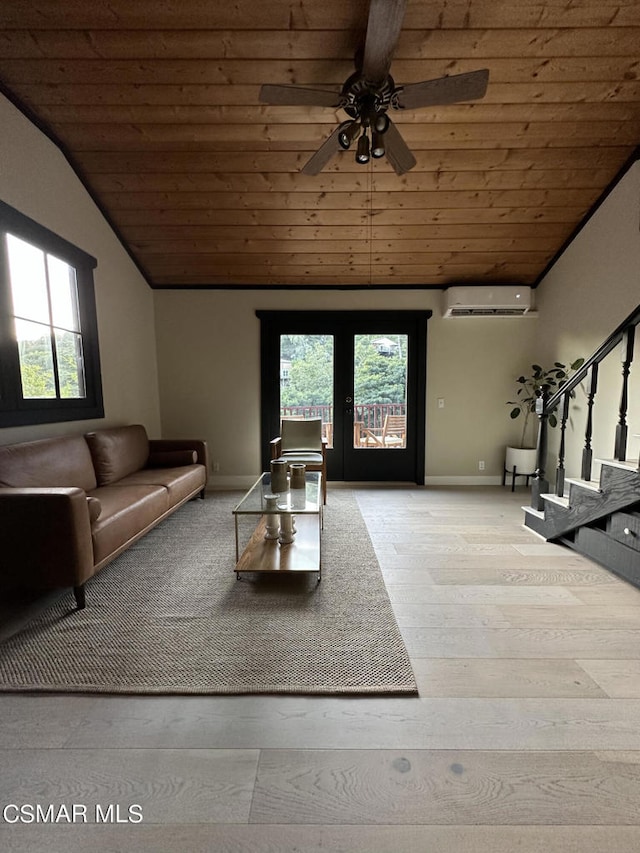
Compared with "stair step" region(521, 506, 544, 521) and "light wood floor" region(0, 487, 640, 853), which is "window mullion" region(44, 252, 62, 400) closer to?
"light wood floor" region(0, 487, 640, 853)

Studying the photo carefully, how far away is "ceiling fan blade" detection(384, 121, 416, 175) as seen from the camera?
192cm

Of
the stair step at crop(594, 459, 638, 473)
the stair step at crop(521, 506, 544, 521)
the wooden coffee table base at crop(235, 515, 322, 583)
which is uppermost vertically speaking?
the stair step at crop(594, 459, 638, 473)

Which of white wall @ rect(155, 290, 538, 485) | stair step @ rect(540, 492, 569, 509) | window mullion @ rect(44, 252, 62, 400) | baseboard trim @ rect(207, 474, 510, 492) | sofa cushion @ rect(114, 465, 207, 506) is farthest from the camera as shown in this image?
baseboard trim @ rect(207, 474, 510, 492)

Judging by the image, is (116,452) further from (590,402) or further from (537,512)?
(590,402)

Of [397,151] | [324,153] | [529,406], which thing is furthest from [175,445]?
[529,406]

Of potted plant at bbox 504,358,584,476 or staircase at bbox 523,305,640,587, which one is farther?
potted plant at bbox 504,358,584,476

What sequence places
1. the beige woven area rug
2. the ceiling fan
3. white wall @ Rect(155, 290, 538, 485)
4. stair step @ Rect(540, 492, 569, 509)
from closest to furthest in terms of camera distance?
1. the beige woven area rug
2. the ceiling fan
3. stair step @ Rect(540, 492, 569, 509)
4. white wall @ Rect(155, 290, 538, 485)

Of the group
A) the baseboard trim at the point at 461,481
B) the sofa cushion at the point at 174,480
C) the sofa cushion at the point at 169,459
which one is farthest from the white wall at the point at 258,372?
the sofa cushion at the point at 174,480

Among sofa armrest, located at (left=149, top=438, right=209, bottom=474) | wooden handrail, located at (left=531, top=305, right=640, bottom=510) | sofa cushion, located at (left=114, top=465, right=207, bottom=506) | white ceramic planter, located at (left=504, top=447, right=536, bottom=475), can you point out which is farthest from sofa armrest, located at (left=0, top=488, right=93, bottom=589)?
white ceramic planter, located at (left=504, top=447, right=536, bottom=475)

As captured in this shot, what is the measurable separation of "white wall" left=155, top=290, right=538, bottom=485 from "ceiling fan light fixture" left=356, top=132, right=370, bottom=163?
6.87 feet

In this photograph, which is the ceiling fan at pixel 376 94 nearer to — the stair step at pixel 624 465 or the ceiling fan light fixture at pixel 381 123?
the ceiling fan light fixture at pixel 381 123

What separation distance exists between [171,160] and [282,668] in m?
3.55

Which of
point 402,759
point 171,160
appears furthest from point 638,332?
point 171,160

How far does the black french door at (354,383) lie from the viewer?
4047 mm
